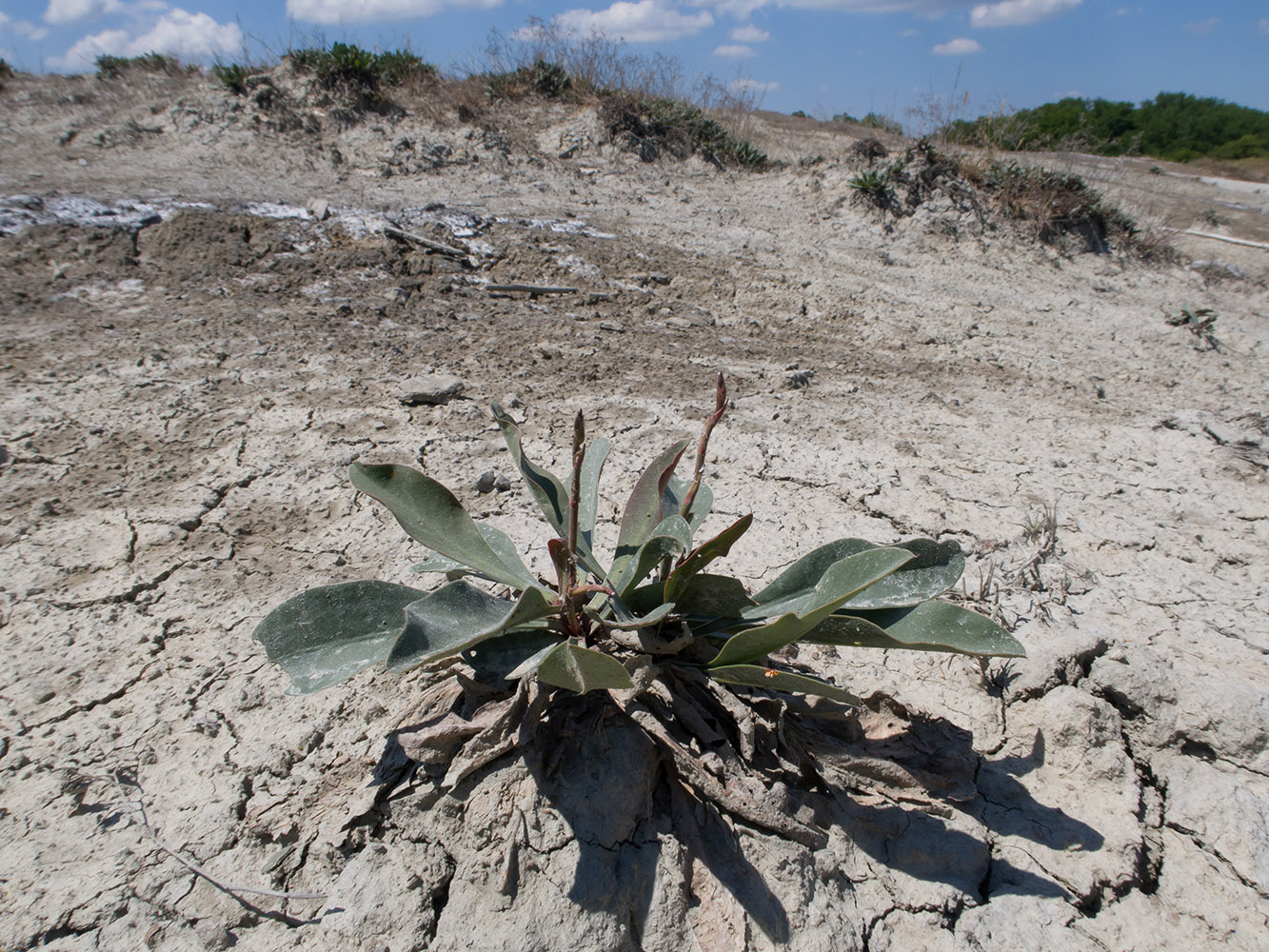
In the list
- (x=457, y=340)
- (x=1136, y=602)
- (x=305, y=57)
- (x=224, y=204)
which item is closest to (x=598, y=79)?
(x=305, y=57)

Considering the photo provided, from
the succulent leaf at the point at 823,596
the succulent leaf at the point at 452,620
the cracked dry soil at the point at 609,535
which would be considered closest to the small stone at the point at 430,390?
the cracked dry soil at the point at 609,535

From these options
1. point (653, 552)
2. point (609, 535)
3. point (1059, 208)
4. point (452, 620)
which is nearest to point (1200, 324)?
point (1059, 208)

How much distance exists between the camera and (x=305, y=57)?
7.02 meters

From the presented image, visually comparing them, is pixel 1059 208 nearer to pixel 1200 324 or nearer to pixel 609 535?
pixel 1200 324

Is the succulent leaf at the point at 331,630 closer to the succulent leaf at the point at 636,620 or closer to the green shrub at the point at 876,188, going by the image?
the succulent leaf at the point at 636,620

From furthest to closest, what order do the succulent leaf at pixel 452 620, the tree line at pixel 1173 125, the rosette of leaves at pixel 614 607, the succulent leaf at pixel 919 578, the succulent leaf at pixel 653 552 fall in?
the tree line at pixel 1173 125, the succulent leaf at pixel 919 578, the succulent leaf at pixel 653 552, the rosette of leaves at pixel 614 607, the succulent leaf at pixel 452 620

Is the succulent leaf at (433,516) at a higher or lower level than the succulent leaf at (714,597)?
higher

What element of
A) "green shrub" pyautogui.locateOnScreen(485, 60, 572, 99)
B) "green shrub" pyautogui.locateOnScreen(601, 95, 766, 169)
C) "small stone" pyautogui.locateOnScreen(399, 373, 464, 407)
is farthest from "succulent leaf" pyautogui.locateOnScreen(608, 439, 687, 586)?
"green shrub" pyautogui.locateOnScreen(485, 60, 572, 99)

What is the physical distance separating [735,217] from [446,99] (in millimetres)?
3250

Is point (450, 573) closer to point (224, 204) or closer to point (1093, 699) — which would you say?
point (1093, 699)

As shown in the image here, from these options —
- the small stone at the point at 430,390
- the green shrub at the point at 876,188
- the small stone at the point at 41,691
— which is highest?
the green shrub at the point at 876,188

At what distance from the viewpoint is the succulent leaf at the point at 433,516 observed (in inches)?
59.4

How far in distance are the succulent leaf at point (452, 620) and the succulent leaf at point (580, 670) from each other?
0.10 meters

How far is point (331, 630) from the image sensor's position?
4.25ft
